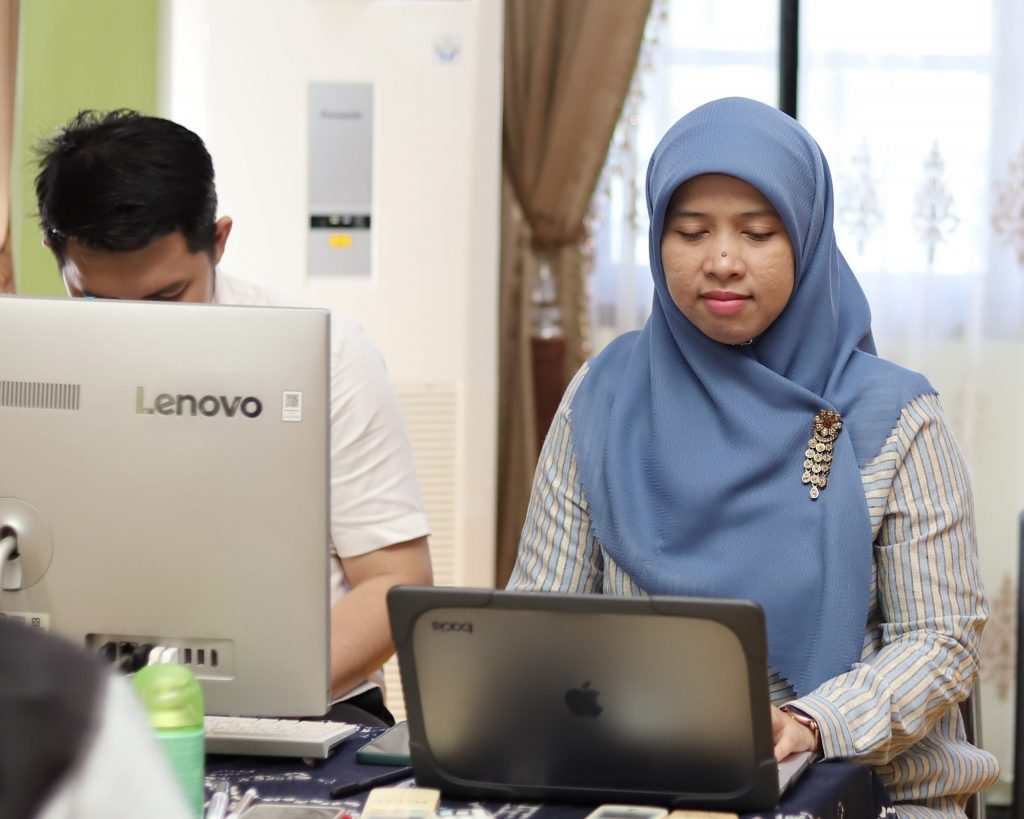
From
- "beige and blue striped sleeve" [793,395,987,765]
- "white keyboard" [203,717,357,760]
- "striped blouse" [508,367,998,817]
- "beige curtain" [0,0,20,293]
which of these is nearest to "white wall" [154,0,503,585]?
"beige curtain" [0,0,20,293]

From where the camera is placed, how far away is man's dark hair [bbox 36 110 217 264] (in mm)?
1807

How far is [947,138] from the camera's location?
3492 mm

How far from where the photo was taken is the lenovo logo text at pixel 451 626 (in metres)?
1.15

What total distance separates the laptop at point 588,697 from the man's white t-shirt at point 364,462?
0.68 metres

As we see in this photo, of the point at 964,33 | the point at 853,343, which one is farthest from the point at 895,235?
the point at 853,343

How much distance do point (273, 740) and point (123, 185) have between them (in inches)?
Result: 32.1

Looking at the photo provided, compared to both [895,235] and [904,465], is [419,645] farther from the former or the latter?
[895,235]

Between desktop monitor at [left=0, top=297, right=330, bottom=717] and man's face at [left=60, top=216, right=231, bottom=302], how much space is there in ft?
1.93

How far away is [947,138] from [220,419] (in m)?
2.70

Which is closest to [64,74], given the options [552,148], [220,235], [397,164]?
[397,164]

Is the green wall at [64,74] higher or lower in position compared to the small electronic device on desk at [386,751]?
higher

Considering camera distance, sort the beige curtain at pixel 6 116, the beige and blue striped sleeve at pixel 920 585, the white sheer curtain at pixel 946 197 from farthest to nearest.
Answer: the white sheer curtain at pixel 946 197 < the beige curtain at pixel 6 116 < the beige and blue striped sleeve at pixel 920 585

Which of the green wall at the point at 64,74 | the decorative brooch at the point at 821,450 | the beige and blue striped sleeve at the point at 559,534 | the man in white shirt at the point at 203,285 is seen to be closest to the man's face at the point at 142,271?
the man in white shirt at the point at 203,285

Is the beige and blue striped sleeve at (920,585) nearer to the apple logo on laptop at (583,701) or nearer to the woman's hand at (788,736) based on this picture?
the woman's hand at (788,736)
